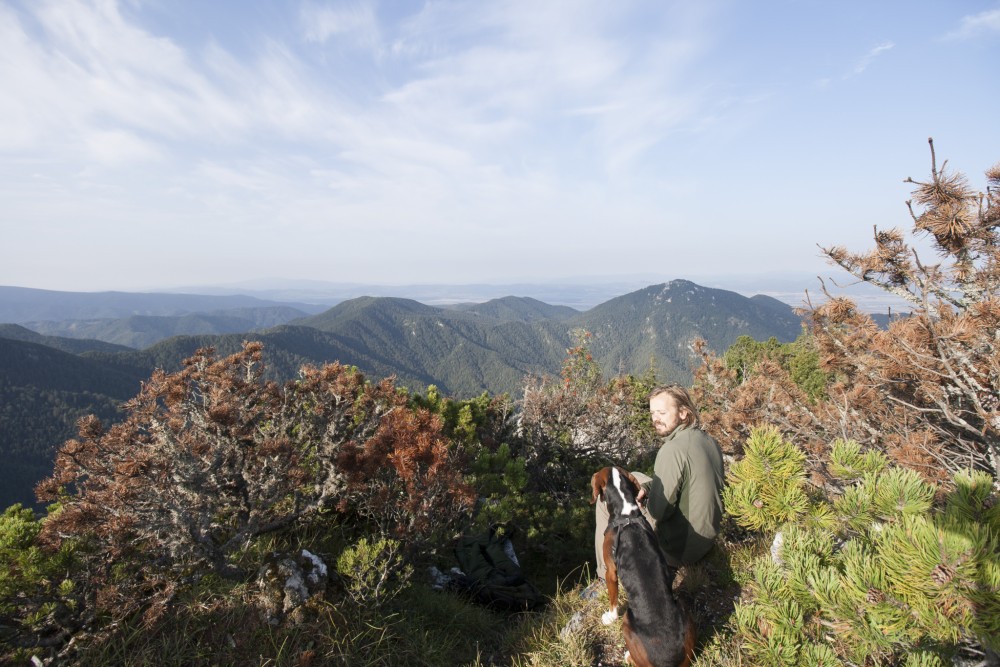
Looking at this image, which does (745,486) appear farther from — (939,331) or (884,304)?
(884,304)

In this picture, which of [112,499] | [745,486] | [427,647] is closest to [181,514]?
[112,499]

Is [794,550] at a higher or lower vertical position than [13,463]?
higher

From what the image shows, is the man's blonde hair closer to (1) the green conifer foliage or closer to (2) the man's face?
(2) the man's face

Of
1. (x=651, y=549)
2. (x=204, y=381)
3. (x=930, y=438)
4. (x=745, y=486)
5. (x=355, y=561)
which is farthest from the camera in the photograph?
(x=930, y=438)


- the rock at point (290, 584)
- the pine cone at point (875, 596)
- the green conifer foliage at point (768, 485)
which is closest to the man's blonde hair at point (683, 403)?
the green conifer foliage at point (768, 485)

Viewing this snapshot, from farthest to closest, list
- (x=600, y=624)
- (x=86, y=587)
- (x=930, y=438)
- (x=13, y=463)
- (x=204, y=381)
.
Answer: (x=13, y=463)
(x=930, y=438)
(x=204, y=381)
(x=600, y=624)
(x=86, y=587)

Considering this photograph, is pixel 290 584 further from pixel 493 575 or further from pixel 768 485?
pixel 768 485

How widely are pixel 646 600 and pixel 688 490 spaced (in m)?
0.86

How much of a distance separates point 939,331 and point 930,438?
3.96 ft

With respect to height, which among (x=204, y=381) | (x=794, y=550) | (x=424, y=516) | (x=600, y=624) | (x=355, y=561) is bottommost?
(x=600, y=624)

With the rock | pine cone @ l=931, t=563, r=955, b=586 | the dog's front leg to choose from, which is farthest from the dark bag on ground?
pine cone @ l=931, t=563, r=955, b=586

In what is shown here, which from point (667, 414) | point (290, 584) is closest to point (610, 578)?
point (667, 414)

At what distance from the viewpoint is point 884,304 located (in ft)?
13.5

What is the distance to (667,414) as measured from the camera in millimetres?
3250
